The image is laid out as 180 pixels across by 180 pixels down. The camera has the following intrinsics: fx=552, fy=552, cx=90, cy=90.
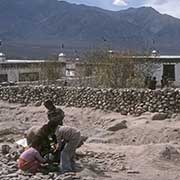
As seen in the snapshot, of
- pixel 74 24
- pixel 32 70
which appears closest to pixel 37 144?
pixel 32 70

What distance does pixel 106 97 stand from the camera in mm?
25656

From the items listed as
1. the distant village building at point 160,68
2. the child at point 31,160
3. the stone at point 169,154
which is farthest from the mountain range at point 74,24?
the child at point 31,160

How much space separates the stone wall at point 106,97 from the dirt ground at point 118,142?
0.46 metres

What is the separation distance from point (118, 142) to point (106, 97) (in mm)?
6520

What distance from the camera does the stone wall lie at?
23406mm

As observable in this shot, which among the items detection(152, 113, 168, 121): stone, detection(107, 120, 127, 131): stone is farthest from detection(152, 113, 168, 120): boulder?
detection(107, 120, 127, 131): stone

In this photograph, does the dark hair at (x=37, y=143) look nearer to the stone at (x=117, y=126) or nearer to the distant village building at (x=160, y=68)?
the stone at (x=117, y=126)

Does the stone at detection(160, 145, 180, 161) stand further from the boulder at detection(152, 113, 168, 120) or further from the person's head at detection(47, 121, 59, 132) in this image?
the boulder at detection(152, 113, 168, 120)

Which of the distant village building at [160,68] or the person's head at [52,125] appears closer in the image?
the person's head at [52,125]

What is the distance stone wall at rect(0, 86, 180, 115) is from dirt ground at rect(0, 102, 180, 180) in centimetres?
46

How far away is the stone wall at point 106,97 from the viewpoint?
2341 centimetres

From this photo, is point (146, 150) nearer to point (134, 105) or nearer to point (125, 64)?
point (134, 105)

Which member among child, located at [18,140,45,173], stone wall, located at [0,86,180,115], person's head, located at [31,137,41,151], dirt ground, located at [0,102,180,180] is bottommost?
dirt ground, located at [0,102,180,180]

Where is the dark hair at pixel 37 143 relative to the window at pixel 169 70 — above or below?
below
